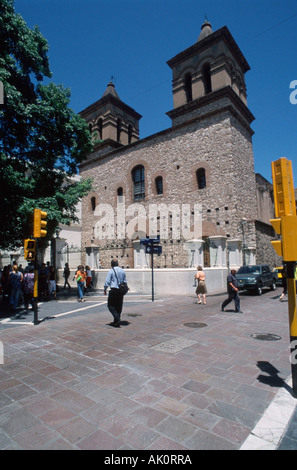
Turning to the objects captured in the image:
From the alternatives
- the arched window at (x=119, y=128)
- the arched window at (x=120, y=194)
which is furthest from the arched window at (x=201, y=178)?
the arched window at (x=119, y=128)

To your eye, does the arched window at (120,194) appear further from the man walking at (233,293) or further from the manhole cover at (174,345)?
the manhole cover at (174,345)

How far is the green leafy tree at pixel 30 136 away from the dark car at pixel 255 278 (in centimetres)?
1010

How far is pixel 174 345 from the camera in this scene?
5352mm

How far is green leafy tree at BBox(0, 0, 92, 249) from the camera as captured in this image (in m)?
10.4

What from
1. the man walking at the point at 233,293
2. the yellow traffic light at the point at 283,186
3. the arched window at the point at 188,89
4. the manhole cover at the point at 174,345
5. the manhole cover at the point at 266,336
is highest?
the arched window at the point at 188,89

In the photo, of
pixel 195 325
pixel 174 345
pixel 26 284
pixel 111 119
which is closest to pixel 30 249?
pixel 26 284

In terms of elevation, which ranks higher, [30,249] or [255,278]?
[30,249]

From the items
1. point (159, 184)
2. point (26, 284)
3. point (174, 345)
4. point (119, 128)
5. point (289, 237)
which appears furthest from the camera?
point (119, 128)

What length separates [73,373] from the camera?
13.3 feet

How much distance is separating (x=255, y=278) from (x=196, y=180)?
873cm

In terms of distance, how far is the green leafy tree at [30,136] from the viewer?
10391 millimetres

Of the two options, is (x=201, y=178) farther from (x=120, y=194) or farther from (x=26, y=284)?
(x=26, y=284)
